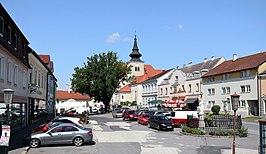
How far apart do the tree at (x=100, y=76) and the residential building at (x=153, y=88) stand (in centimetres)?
1039

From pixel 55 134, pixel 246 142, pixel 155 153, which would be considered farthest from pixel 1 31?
pixel 246 142

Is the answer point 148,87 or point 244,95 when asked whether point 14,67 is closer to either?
point 244,95

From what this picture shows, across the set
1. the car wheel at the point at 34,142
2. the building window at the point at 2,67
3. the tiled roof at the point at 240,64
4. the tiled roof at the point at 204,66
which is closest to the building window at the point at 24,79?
the building window at the point at 2,67

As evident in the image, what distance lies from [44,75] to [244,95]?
2939cm

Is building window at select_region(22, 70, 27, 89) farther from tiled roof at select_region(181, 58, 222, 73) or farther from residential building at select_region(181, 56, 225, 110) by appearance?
tiled roof at select_region(181, 58, 222, 73)

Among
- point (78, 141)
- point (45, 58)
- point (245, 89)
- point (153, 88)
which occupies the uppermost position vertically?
point (45, 58)

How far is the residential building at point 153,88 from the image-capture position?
264 ft

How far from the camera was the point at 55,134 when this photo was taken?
19.6 metres

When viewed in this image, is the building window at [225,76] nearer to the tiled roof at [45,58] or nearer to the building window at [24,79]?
the tiled roof at [45,58]

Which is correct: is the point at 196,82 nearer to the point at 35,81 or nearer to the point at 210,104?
the point at 210,104

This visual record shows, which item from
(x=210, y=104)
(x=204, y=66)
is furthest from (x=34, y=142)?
(x=204, y=66)

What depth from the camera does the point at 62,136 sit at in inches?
775

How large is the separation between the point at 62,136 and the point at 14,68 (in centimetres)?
796

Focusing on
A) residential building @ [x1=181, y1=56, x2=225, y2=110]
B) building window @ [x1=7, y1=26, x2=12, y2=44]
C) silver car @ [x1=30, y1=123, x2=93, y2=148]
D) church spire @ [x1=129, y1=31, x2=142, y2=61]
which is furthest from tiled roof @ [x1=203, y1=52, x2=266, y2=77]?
church spire @ [x1=129, y1=31, x2=142, y2=61]
